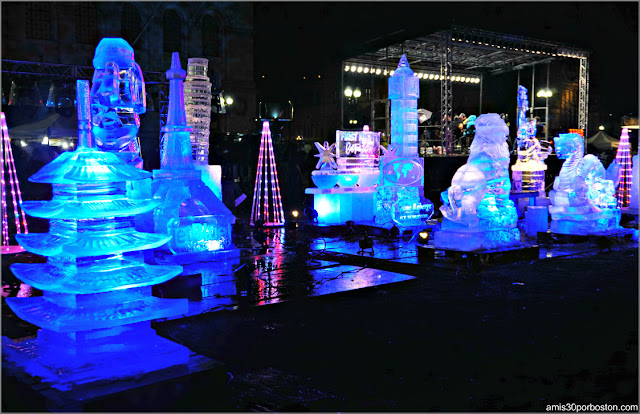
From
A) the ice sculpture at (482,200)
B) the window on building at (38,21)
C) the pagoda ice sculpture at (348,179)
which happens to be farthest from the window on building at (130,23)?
the ice sculpture at (482,200)

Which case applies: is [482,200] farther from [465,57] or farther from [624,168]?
[465,57]

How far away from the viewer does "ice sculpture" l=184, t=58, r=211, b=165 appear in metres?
12.2

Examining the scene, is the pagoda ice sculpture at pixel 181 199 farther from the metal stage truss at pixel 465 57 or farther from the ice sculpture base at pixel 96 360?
the metal stage truss at pixel 465 57

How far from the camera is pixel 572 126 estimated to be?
1107 inches

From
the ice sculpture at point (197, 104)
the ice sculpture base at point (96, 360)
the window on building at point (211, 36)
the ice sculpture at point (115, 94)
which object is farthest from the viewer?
the window on building at point (211, 36)

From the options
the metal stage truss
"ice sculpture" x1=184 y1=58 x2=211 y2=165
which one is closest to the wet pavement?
"ice sculpture" x1=184 y1=58 x2=211 y2=165

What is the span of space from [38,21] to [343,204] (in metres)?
14.5

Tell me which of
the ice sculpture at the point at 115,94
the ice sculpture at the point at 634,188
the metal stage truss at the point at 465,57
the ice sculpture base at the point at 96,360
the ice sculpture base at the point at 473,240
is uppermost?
the metal stage truss at the point at 465,57

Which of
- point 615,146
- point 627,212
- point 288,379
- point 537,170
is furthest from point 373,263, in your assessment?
point 615,146

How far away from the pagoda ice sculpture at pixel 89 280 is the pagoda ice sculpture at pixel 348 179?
36.8 ft

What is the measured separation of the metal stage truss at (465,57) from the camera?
20.0 metres

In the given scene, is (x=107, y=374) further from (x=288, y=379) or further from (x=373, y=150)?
(x=373, y=150)

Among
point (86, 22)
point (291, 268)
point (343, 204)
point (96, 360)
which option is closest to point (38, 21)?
point (86, 22)

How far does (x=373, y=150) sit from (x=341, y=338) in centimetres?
1171
